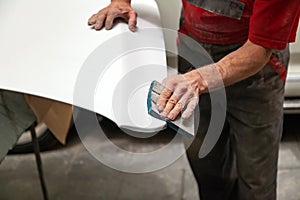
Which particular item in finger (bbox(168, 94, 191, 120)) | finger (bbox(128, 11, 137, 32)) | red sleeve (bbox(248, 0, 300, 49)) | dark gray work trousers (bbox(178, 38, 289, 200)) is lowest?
dark gray work trousers (bbox(178, 38, 289, 200))

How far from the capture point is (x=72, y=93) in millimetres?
1064

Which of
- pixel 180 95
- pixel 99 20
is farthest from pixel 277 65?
pixel 99 20

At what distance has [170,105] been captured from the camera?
96 centimetres

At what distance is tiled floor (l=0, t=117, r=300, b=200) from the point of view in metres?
1.82

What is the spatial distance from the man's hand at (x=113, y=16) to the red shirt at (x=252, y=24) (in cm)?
13

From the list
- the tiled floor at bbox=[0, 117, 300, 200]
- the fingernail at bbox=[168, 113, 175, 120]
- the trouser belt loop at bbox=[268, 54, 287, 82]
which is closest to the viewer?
the fingernail at bbox=[168, 113, 175, 120]

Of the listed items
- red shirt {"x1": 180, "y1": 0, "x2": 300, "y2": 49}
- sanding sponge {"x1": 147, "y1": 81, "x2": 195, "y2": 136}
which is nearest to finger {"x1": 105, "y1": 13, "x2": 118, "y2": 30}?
red shirt {"x1": 180, "y1": 0, "x2": 300, "y2": 49}

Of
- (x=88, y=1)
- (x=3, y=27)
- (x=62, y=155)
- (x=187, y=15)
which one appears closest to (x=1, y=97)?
(x=3, y=27)

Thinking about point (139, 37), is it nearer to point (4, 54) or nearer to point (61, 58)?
point (61, 58)

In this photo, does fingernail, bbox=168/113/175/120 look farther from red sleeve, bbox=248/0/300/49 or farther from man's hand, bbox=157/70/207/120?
red sleeve, bbox=248/0/300/49

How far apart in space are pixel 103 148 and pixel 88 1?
760 millimetres

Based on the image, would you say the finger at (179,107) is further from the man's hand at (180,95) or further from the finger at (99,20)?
the finger at (99,20)

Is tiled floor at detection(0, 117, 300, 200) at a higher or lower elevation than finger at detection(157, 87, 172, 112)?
lower

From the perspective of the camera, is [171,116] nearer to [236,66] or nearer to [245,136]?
[236,66]
